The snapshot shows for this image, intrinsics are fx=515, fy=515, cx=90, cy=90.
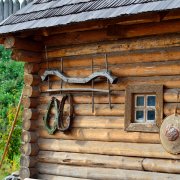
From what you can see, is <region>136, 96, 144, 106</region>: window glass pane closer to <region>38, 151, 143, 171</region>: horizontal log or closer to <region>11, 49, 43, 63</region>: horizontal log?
<region>38, 151, 143, 171</region>: horizontal log

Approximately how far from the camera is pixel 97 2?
24.4 ft

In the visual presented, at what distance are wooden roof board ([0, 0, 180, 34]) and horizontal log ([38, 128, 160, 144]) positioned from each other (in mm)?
1763

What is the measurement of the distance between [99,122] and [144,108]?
33.1 inches

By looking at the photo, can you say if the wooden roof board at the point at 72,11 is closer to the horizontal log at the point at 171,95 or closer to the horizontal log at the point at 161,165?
the horizontal log at the point at 171,95

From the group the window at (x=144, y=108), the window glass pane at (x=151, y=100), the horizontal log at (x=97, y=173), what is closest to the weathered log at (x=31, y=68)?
the horizontal log at (x=97, y=173)

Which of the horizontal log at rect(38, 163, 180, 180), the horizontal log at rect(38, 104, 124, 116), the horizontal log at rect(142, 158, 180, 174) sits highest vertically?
the horizontal log at rect(38, 104, 124, 116)

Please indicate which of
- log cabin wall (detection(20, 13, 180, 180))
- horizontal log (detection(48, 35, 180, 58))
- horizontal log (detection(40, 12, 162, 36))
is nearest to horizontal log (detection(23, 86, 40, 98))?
log cabin wall (detection(20, 13, 180, 180))

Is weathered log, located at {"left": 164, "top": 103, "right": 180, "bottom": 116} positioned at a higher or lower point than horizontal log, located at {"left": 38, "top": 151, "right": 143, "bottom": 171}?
higher

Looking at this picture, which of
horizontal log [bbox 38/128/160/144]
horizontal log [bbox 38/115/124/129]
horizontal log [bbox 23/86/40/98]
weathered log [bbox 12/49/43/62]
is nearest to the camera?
horizontal log [bbox 38/128/160/144]

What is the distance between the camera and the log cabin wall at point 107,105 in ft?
23.4

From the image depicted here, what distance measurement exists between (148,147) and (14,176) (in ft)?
10.2

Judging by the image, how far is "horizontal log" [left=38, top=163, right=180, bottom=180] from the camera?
23.6 feet

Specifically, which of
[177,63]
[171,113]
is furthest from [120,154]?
[177,63]

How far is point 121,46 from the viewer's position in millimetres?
7637
